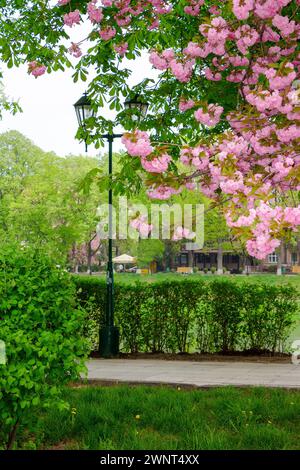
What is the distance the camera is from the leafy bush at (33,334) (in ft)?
17.5

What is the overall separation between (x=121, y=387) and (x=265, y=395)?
1902 millimetres

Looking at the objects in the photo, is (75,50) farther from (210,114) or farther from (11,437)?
(11,437)

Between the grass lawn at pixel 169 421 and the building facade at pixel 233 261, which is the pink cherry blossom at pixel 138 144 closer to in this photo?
the grass lawn at pixel 169 421

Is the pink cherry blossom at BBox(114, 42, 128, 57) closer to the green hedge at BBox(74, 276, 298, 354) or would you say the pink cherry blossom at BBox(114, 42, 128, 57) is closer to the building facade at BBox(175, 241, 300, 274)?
the green hedge at BBox(74, 276, 298, 354)

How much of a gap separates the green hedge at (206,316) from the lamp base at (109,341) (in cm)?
32

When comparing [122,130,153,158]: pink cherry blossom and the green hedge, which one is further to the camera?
the green hedge

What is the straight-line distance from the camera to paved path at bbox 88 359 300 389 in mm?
9672

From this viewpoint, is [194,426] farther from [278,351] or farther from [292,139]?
[278,351]

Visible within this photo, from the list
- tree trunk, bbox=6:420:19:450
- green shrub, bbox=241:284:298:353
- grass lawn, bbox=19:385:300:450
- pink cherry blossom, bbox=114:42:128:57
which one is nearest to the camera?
tree trunk, bbox=6:420:19:450

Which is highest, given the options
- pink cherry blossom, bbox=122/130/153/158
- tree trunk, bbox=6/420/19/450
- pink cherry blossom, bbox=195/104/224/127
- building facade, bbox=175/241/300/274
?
pink cherry blossom, bbox=195/104/224/127

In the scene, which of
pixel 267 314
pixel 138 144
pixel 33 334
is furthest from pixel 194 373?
pixel 33 334

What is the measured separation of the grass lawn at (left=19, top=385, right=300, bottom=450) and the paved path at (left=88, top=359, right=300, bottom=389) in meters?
1.15

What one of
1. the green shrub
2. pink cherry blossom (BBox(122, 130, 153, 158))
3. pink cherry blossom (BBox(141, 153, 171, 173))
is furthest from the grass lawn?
the green shrub

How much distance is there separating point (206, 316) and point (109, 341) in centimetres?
207
